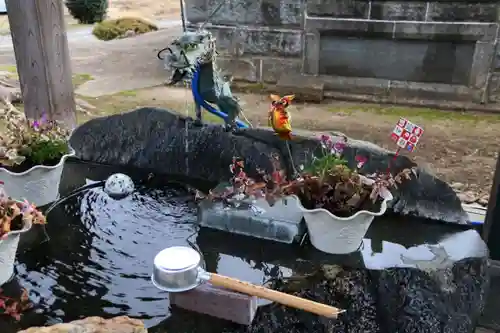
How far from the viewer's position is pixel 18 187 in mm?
2504

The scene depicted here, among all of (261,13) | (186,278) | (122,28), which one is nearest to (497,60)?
(261,13)

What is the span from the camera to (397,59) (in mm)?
6625

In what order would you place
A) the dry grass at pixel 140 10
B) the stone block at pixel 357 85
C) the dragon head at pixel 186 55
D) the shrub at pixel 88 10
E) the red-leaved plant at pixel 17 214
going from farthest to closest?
the dry grass at pixel 140 10 → the shrub at pixel 88 10 → the stone block at pixel 357 85 → the dragon head at pixel 186 55 → the red-leaved plant at pixel 17 214

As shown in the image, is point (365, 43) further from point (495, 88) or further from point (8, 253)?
point (8, 253)

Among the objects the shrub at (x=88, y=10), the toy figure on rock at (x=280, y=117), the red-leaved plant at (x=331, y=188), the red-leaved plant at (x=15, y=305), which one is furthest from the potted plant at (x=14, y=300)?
the shrub at (x=88, y=10)

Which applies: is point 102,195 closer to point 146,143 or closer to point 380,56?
point 146,143

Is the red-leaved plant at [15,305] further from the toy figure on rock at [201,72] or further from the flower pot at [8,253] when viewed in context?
the toy figure on rock at [201,72]

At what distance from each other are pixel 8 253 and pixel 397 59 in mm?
5742

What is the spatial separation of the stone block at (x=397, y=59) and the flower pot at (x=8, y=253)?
5514 millimetres

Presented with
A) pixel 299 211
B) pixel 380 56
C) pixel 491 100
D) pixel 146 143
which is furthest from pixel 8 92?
pixel 491 100

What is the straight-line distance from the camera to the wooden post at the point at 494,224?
7.62ft

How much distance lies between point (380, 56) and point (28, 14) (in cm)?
444

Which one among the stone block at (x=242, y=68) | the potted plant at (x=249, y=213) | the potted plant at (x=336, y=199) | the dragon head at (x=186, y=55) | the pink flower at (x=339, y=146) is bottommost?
the stone block at (x=242, y=68)

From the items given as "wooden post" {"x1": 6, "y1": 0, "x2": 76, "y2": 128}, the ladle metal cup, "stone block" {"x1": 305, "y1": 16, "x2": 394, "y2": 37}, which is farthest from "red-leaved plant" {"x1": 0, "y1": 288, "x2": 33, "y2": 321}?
"stone block" {"x1": 305, "y1": 16, "x2": 394, "y2": 37}
